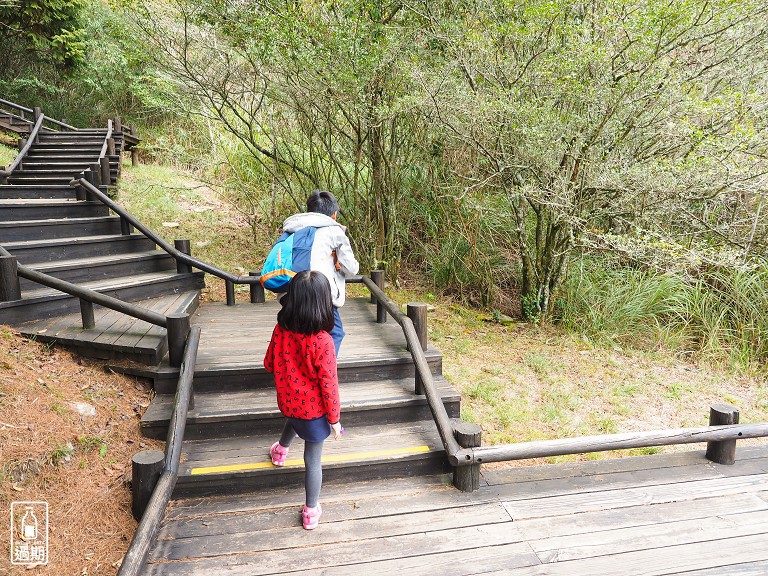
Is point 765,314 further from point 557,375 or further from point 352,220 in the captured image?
point 352,220

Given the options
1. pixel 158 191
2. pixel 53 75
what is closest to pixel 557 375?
pixel 158 191

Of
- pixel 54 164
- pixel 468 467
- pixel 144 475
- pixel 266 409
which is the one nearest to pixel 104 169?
pixel 54 164

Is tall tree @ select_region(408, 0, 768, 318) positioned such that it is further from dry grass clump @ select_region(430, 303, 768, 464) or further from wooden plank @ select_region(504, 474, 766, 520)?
wooden plank @ select_region(504, 474, 766, 520)

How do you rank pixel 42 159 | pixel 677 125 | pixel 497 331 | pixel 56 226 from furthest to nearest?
pixel 42 159
pixel 497 331
pixel 56 226
pixel 677 125

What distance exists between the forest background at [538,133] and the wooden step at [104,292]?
105 inches

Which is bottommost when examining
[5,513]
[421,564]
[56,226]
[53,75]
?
[421,564]

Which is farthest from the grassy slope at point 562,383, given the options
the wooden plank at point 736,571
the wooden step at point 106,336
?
the wooden step at point 106,336

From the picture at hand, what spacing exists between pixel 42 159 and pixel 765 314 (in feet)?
42.3

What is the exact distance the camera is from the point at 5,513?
114 inches

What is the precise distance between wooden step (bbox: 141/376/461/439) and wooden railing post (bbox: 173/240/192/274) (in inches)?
106

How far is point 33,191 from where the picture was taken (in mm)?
7555

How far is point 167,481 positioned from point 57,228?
473cm

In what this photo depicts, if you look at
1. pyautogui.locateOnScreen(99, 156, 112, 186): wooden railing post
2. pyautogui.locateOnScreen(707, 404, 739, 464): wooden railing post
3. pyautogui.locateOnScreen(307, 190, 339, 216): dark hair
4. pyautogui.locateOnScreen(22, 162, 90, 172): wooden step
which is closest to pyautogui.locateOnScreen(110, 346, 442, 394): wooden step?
pyautogui.locateOnScreen(307, 190, 339, 216): dark hair

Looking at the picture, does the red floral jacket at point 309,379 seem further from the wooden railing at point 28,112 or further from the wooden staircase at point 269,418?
the wooden railing at point 28,112
